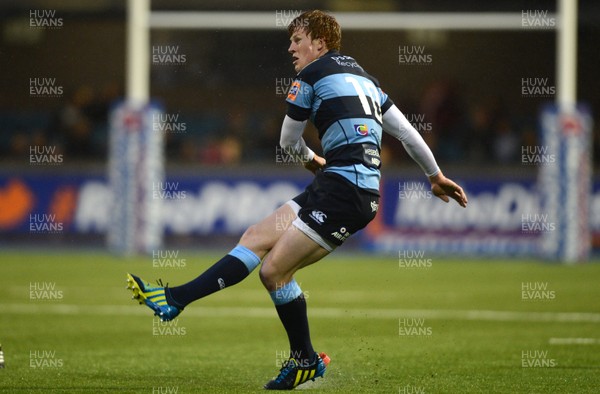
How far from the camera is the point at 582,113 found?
2133cm

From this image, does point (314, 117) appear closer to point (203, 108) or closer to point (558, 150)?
point (558, 150)

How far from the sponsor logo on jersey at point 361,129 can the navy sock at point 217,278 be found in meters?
1.04

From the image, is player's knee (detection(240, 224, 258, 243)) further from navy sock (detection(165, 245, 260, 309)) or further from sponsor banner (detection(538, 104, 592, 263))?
sponsor banner (detection(538, 104, 592, 263))

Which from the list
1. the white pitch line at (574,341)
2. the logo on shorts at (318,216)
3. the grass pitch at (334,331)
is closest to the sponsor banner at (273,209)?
the grass pitch at (334,331)

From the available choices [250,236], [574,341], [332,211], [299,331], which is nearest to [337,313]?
[574,341]

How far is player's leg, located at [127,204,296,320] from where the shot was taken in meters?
7.73

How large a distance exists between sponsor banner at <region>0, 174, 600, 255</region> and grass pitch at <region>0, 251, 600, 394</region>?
6.62 feet

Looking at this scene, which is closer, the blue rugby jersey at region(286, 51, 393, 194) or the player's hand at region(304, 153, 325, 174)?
the blue rugby jersey at region(286, 51, 393, 194)

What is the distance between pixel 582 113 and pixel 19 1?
1382 centimetres

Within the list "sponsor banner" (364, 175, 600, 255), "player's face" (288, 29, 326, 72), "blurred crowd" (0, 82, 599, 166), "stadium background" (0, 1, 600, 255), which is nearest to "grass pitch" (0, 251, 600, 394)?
"sponsor banner" (364, 175, 600, 255)

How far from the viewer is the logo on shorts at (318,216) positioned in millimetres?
7773

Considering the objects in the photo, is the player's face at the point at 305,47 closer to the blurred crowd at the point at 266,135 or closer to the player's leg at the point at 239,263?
the player's leg at the point at 239,263

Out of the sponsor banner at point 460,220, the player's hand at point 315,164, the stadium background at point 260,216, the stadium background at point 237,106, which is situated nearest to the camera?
the player's hand at point 315,164

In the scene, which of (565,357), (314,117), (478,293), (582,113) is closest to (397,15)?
(582,113)
